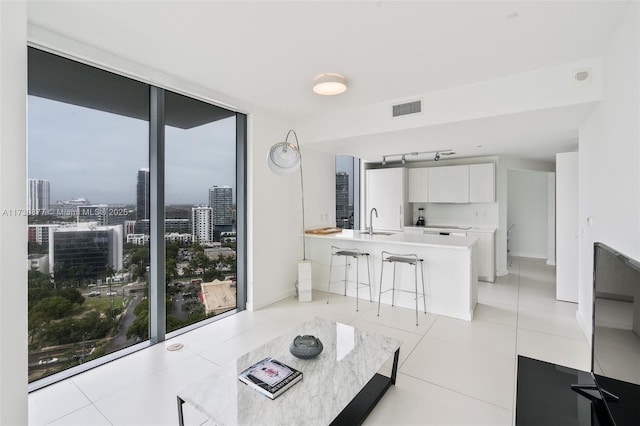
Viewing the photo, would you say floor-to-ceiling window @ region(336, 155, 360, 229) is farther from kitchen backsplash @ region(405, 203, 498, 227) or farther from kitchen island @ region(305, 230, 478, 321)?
kitchen island @ region(305, 230, 478, 321)

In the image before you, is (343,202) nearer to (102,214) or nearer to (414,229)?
(414,229)

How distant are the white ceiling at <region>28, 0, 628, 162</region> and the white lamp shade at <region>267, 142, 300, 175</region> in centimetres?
75

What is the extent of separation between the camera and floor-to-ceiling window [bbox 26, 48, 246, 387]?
2334mm

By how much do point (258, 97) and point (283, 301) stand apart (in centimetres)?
287

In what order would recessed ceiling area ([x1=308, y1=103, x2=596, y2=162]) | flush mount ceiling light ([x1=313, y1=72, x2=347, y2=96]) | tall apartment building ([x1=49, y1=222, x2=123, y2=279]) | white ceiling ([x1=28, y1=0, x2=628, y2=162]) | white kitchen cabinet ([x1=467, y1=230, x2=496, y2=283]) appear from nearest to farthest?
white ceiling ([x1=28, y1=0, x2=628, y2=162]), tall apartment building ([x1=49, y1=222, x2=123, y2=279]), flush mount ceiling light ([x1=313, y1=72, x2=347, y2=96]), recessed ceiling area ([x1=308, y1=103, x2=596, y2=162]), white kitchen cabinet ([x1=467, y1=230, x2=496, y2=283])

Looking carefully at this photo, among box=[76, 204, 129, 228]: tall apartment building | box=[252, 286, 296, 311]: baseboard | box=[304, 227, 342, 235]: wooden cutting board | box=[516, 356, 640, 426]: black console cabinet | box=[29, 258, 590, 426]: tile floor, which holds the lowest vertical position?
box=[29, 258, 590, 426]: tile floor

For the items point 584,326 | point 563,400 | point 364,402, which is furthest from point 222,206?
point 584,326

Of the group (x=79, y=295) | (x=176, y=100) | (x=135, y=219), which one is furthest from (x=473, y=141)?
(x=79, y=295)

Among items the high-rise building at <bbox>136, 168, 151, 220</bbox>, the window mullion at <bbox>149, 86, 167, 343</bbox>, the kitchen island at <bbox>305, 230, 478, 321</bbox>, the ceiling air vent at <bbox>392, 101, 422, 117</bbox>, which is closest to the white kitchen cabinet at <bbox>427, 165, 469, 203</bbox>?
the kitchen island at <bbox>305, 230, 478, 321</bbox>

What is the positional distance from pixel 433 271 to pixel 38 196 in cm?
421

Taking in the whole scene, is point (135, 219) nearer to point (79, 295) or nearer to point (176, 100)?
point (79, 295)

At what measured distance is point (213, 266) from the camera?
3.66 m

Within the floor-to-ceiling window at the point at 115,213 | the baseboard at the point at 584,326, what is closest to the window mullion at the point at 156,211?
the floor-to-ceiling window at the point at 115,213

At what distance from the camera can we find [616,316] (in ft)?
4.60
